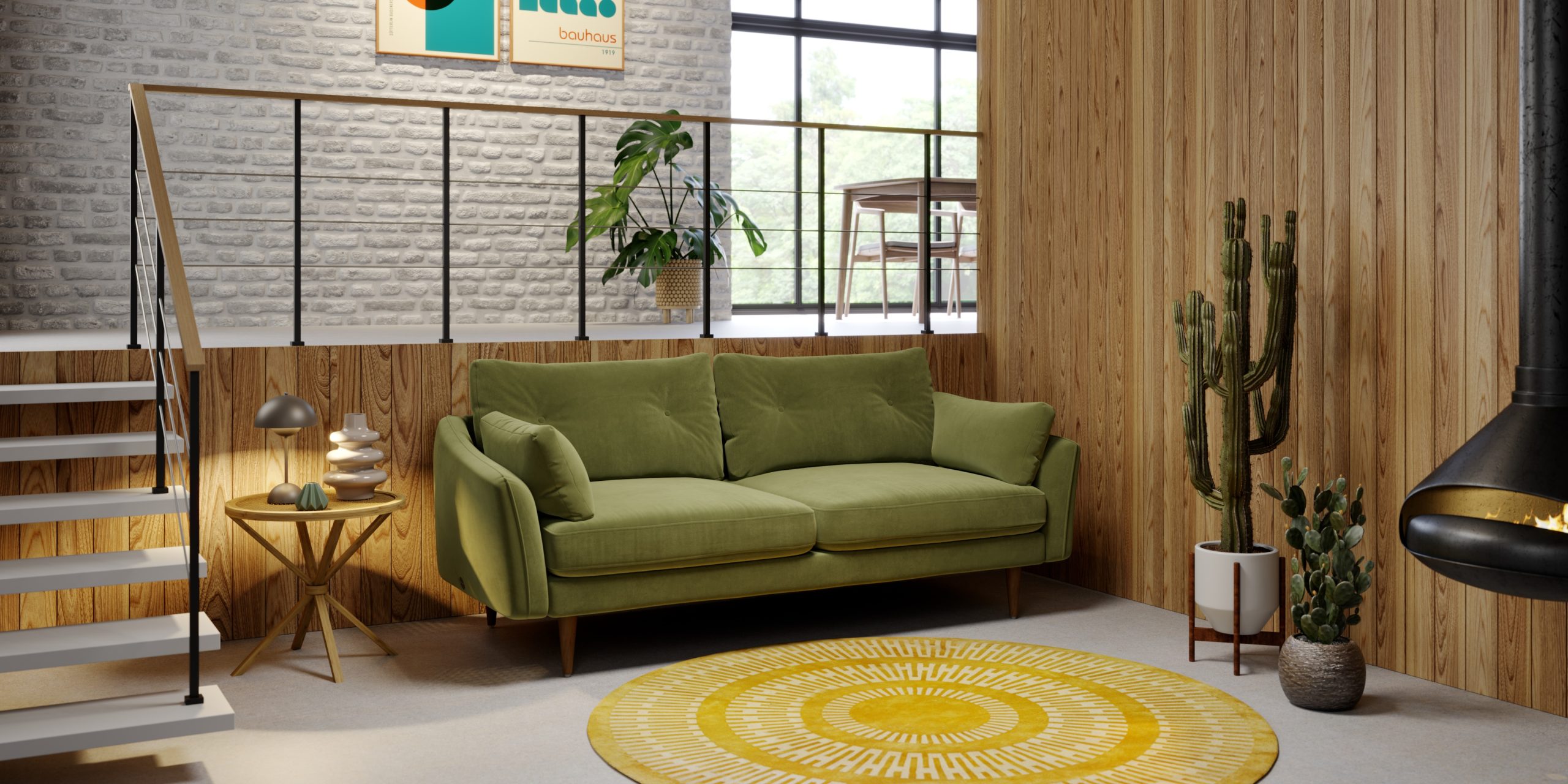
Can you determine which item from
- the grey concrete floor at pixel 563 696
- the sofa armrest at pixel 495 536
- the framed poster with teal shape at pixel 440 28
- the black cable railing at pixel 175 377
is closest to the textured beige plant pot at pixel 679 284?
the framed poster with teal shape at pixel 440 28

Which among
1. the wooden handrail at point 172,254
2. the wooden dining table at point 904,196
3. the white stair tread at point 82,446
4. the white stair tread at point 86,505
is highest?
the wooden dining table at point 904,196

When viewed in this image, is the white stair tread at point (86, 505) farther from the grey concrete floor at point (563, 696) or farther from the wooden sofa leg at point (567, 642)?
the wooden sofa leg at point (567, 642)

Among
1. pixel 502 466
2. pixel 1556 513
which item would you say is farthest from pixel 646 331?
pixel 1556 513

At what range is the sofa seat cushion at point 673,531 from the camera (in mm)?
3719

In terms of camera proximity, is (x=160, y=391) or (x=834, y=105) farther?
(x=834, y=105)

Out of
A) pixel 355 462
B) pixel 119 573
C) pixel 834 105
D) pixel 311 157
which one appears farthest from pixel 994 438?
pixel 834 105

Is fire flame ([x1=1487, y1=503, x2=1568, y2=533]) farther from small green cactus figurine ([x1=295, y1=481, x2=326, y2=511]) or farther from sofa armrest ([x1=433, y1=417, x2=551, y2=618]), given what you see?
small green cactus figurine ([x1=295, y1=481, x2=326, y2=511])

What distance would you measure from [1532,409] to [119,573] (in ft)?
11.0

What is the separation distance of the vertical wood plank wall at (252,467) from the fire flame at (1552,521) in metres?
3.04

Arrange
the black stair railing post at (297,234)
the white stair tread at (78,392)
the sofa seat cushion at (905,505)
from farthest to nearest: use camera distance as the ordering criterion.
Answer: the black stair railing post at (297,234), the sofa seat cushion at (905,505), the white stair tread at (78,392)

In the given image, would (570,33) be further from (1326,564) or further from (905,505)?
(1326,564)

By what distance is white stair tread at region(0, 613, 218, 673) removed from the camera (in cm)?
287

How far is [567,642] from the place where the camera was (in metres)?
3.76

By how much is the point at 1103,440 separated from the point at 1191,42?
1477 mm
